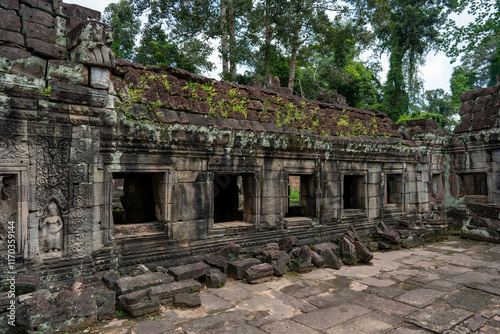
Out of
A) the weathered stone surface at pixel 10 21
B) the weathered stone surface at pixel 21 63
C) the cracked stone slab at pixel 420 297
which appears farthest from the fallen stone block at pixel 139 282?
the weathered stone surface at pixel 10 21

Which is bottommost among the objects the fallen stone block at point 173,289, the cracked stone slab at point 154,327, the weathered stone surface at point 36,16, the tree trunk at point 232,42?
the cracked stone slab at point 154,327

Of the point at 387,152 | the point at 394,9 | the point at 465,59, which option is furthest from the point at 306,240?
the point at 465,59

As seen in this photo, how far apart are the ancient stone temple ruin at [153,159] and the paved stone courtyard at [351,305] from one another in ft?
4.39

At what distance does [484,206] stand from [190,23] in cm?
1338

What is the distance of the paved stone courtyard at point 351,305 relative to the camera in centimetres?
375

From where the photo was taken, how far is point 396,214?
968 centimetres

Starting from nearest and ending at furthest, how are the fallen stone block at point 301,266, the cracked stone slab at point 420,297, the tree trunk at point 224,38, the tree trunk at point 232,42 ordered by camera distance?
the cracked stone slab at point 420,297 → the fallen stone block at point 301,266 → the tree trunk at point 232,42 → the tree trunk at point 224,38

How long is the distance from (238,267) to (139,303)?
1852 millimetres

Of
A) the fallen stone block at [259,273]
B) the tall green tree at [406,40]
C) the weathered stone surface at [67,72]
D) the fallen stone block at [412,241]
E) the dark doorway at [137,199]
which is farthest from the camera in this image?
the tall green tree at [406,40]

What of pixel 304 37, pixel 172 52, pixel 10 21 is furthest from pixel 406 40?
pixel 10 21

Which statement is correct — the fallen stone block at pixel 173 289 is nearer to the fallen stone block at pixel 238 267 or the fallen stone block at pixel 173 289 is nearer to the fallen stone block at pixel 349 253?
the fallen stone block at pixel 238 267

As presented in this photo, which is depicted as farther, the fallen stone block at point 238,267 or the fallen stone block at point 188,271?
the fallen stone block at point 238,267

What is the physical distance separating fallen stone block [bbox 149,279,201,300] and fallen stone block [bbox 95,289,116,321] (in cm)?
46

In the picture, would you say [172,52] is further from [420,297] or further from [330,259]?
[420,297]
